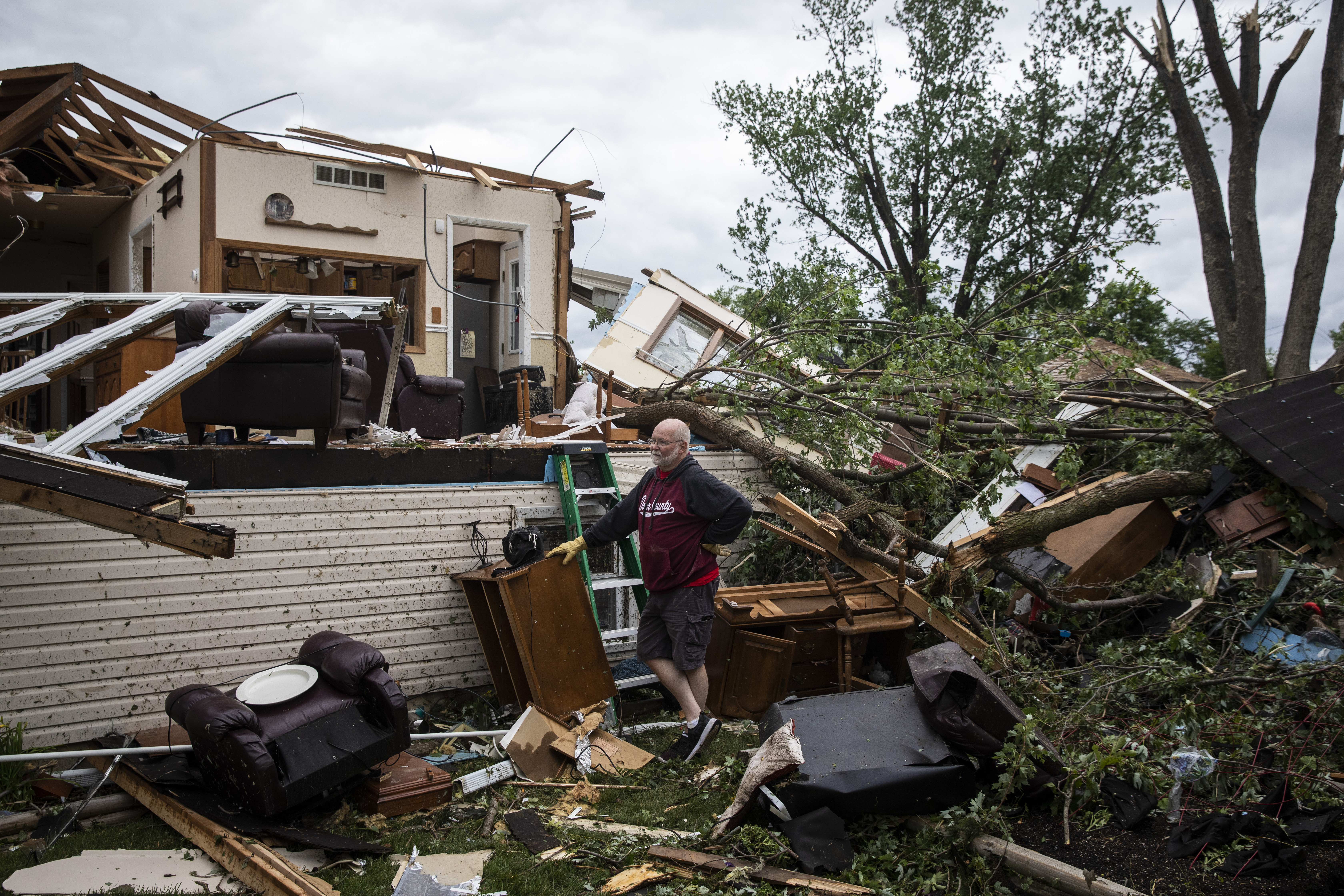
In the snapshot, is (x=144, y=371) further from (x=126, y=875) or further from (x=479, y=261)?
(x=126, y=875)

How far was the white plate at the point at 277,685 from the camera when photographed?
4.34 m

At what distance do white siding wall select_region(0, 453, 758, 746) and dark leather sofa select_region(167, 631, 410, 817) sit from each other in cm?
74

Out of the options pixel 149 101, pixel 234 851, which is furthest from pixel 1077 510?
pixel 149 101

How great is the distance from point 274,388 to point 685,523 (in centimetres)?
276

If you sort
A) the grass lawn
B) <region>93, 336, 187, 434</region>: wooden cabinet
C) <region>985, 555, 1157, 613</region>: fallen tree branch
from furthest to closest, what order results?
<region>93, 336, 187, 434</region>: wooden cabinet, <region>985, 555, 1157, 613</region>: fallen tree branch, the grass lawn

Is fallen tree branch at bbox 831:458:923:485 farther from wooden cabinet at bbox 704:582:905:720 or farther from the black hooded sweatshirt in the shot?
the black hooded sweatshirt

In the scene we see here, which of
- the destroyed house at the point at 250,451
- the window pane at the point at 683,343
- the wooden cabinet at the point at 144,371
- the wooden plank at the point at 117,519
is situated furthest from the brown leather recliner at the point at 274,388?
the window pane at the point at 683,343

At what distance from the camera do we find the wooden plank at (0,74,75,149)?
405 inches

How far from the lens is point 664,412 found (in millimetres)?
8516

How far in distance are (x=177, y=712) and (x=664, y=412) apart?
16.7ft

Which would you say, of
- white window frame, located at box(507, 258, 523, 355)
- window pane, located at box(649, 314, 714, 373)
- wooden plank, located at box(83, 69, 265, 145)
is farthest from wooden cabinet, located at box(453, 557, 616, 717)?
wooden plank, located at box(83, 69, 265, 145)

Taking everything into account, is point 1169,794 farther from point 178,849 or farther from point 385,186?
point 385,186

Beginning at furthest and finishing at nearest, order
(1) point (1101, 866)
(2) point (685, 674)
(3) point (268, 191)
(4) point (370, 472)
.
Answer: (3) point (268, 191) → (4) point (370, 472) → (2) point (685, 674) → (1) point (1101, 866)

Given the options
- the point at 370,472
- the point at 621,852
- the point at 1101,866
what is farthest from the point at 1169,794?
the point at 370,472
